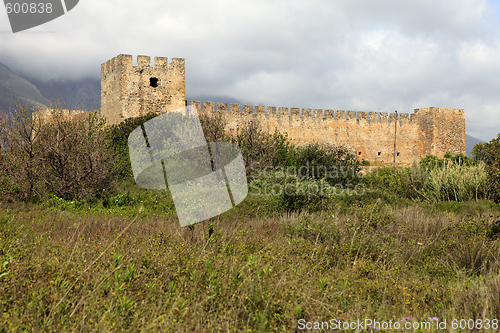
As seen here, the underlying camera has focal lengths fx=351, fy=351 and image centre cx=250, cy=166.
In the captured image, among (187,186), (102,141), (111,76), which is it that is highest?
(111,76)

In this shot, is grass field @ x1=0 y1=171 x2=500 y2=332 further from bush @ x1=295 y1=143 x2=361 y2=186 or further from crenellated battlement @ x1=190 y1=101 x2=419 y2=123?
crenellated battlement @ x1=190 y1=101 x2=419 y2=123

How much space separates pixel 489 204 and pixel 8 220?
10.4 m

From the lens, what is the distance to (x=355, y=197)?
369 inches

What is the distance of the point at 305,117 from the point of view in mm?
22031

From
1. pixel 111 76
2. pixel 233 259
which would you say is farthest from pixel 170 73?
pixel 233 259

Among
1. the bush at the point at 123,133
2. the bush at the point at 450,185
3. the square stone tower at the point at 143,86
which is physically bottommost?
the bush at the point at 450,185

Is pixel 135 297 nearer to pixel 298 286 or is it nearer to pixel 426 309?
pixel 298 286

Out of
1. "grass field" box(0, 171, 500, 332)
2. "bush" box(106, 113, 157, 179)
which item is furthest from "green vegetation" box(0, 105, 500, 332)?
"bush" box(106, 113, 157, 179)

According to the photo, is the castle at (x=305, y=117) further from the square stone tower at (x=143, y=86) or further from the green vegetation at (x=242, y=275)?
the green vegetation at (x=242, y=275)

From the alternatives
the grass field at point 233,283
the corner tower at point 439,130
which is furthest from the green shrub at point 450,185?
the corner tower at point 439,130

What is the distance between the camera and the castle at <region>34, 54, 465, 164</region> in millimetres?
16984

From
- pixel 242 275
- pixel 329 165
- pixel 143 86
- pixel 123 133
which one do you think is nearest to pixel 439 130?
pixel 329 165

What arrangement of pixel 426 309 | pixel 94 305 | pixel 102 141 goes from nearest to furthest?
pixel 94 305 → pixel 426 309 → pixel 102 141

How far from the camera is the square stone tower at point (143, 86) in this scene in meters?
16.8
